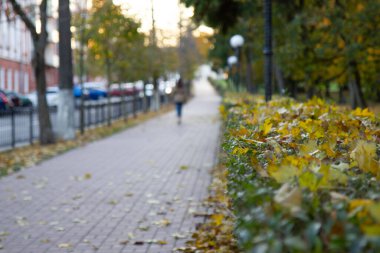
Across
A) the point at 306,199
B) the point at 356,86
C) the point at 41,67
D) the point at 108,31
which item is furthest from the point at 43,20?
the point at 306,199

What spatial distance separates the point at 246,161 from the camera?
3742mm

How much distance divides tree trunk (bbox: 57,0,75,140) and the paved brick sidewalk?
311 cm

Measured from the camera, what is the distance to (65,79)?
19.1m

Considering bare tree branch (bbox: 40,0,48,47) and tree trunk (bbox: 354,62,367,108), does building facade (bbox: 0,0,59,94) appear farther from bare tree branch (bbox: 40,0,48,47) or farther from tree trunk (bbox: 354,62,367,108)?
bare tree branch (bbox: 40,0,48,47)

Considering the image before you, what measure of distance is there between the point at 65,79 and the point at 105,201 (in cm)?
1056

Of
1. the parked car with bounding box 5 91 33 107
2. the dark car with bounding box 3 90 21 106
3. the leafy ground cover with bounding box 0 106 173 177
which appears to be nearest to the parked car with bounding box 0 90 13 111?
the dark car with bounding box 3 90 21 106

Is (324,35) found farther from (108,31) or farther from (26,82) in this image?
(26,82)

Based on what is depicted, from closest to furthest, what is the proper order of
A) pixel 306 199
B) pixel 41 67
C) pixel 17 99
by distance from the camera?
1. pixel 306 199
2. pixel 41 67
3. pixel 17 99

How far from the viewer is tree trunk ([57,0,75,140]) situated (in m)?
19.0

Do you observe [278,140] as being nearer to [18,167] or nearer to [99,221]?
[99,221]

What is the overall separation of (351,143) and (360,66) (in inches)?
738

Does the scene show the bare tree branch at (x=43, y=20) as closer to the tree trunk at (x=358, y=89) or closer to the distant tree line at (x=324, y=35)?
the distant tree line at (x=324, y=35)

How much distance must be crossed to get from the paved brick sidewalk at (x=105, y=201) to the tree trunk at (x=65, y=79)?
311cm

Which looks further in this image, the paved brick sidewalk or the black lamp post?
the black lamp post
